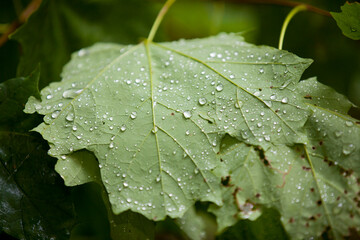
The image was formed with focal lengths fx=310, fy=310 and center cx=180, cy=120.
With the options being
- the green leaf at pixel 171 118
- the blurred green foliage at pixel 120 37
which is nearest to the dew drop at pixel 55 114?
the green leaf at pixel 171 118

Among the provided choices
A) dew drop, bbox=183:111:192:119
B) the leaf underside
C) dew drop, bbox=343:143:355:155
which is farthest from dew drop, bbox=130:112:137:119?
dew drop, bbox=343:143:355:155

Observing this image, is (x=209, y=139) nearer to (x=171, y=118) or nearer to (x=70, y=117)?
(x=171, y=118)

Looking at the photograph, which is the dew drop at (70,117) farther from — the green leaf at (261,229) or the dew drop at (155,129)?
the green leaf at (261,229)

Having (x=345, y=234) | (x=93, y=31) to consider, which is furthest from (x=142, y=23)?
(x=345, y=234)

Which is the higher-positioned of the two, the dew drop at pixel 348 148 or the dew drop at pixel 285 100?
the dew drop at pixel 285 100

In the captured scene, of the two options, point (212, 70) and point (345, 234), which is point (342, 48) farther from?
point (345, 234)

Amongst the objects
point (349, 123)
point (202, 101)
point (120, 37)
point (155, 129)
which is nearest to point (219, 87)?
point (202, 101)

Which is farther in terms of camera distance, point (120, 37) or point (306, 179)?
point (120, 37)
